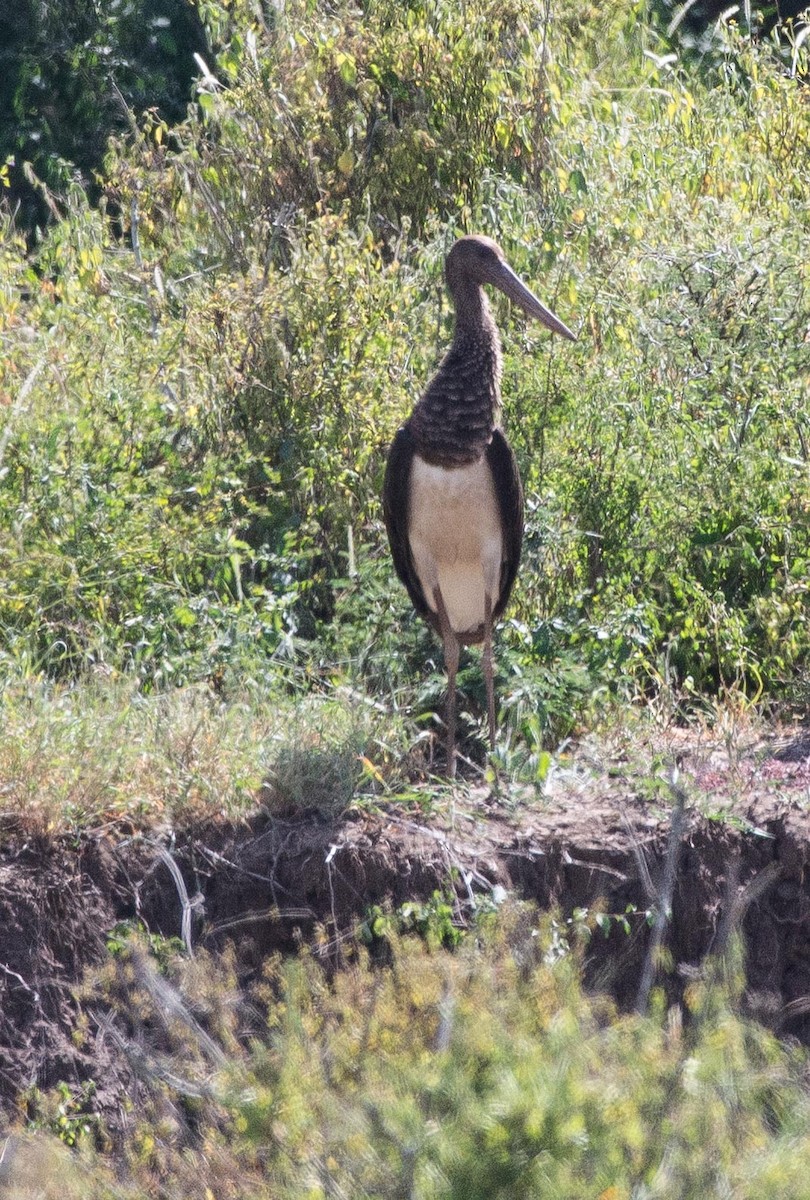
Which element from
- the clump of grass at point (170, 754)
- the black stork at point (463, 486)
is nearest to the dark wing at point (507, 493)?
the black stork at point (463, 486)

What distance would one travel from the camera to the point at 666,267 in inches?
258

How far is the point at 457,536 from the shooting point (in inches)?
202

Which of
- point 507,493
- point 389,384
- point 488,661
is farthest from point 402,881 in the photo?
point 389,384

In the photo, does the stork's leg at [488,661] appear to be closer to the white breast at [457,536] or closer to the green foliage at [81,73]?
the white breast at [457,536]

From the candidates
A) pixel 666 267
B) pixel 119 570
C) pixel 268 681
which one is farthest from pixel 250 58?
pixel 268 681

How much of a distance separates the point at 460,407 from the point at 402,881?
1.51 meters

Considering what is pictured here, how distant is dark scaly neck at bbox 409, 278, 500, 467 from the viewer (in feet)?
16.4

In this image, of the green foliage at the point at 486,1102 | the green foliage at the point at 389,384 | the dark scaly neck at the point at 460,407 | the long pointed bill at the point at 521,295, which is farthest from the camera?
the green foliage at the point at 389,384

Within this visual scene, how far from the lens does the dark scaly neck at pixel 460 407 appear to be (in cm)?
498

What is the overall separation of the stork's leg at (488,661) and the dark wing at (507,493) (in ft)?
0.55

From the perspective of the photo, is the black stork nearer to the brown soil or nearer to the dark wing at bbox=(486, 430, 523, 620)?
the dark wing at bbox=(486, 430, 523, 620)

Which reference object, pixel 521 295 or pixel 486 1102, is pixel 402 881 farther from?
pixel 521 295

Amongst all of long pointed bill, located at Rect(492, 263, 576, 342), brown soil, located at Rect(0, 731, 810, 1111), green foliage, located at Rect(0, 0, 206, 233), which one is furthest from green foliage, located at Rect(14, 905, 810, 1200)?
green foliage, located at Rect(0, 0, 206, 233)

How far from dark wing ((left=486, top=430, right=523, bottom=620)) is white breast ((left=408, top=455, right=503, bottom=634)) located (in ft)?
0.07
